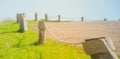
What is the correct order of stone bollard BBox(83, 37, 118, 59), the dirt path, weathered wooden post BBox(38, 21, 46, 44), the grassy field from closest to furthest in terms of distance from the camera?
1. stone bollard BBox(83, 37, 118, 59)
2. the grassy field
3. weathered wooden post BBox(38, 21, 46, 44)
4. the dirt path

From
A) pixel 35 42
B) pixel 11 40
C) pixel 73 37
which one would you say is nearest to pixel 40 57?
pixel 35 42

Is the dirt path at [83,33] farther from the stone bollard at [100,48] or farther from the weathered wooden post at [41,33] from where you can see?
the stone bollard at [100,48]

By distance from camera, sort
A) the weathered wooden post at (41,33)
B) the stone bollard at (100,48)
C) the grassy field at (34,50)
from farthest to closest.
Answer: the weathered wooden post at (41,33) → the grassy field at (34,50) → the stone bollard at (100,48)

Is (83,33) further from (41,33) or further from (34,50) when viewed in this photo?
(34,50)

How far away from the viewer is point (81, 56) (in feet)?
44.8

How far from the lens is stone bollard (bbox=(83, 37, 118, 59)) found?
23.9ft

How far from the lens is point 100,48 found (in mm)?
7355

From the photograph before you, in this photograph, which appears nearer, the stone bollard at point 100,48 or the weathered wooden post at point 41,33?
the stone bollard at point 100,48

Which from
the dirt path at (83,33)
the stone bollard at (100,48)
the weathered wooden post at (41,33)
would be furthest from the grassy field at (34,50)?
the stone bollard at (100,48)

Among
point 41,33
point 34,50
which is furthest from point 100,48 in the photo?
point 41,33

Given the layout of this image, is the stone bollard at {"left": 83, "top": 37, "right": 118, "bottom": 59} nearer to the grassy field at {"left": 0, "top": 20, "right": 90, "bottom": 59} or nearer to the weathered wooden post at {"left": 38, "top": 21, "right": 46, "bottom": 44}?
the grassy field at {"left": 0, "top": 20, "right": 90, "bottom": 59}

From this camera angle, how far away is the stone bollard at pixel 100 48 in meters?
7.28

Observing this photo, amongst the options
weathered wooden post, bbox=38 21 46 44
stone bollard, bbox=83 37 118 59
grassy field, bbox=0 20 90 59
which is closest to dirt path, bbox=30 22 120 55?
grassy field, bbox=0 20 90 59

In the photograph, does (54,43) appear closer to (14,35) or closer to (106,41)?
(14,35)
